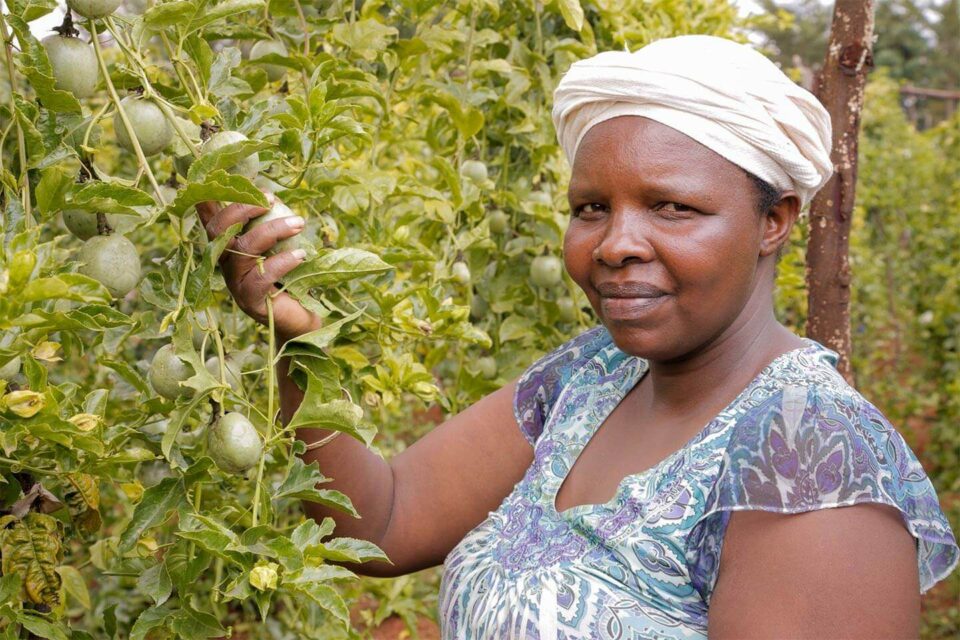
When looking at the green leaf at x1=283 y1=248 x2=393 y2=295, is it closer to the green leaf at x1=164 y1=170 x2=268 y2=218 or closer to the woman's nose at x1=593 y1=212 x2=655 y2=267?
the green leaf at x1=164 y1=170 x2=268 y2=218

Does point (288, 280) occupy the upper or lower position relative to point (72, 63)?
lower

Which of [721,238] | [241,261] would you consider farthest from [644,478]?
[241,261]

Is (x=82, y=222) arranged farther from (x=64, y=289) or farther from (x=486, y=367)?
(x=486, y=367)

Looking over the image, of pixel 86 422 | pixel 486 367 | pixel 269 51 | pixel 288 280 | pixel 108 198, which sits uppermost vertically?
pixel 269 51

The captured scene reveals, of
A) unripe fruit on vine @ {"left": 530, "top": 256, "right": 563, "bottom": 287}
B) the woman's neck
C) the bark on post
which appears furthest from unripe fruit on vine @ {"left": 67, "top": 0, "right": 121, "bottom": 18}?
the bark on post

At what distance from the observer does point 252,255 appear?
137cm

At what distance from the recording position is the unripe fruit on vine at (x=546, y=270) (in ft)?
7.76

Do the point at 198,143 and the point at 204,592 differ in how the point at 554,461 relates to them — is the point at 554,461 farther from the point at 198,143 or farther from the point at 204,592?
the point at 204,592

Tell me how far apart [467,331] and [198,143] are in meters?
0.60

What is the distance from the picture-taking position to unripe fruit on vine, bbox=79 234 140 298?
1290mm

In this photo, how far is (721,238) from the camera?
4.72ft

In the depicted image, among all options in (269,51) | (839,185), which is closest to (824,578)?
(269,51)

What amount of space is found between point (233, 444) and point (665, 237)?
633mm

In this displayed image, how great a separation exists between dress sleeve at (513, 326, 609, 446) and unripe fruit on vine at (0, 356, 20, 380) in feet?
3.02
